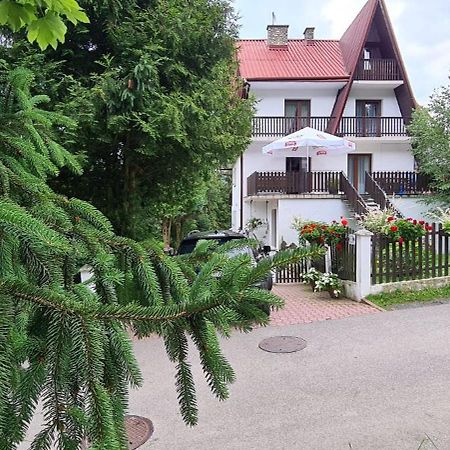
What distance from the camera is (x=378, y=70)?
1906cm

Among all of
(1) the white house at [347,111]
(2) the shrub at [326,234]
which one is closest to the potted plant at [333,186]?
(1) the white house at [347,111]

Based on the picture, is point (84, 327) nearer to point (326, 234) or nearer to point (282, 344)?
point (282, 344)

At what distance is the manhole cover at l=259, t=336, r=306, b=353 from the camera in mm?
5680

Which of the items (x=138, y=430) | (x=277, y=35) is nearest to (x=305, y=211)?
(x=277, y=35)

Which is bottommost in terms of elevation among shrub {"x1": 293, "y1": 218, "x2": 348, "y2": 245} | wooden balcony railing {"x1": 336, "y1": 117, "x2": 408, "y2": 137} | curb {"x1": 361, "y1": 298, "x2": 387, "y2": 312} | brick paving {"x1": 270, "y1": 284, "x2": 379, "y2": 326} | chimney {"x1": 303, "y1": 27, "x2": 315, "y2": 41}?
brick paving {"x1": 270, "y1": 284, "x2": 379, "y2": 326}

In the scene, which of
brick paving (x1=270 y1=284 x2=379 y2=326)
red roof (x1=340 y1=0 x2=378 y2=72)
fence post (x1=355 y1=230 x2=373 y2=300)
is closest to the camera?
brick paving (x1=270 y1=284 x2=379 y2=326)

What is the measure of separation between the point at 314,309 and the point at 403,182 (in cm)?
1200

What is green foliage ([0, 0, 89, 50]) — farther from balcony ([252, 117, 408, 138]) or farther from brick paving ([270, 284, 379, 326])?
balcony ([252, 117, 408, 138])

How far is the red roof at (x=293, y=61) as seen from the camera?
62.1 ft

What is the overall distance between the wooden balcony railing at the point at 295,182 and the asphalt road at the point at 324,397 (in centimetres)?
1115

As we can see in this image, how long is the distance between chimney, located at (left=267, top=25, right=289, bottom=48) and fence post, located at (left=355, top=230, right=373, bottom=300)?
17263 mm

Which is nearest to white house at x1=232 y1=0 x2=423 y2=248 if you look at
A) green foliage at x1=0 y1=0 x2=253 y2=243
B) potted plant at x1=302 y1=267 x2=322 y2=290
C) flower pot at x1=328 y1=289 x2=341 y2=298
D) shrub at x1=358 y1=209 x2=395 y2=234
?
shrub at x1=358 y1=209 x2=395 y2=234

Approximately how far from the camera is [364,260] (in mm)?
8180

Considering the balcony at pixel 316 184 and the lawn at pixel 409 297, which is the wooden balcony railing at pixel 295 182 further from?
the lawn at pixel 409 297
